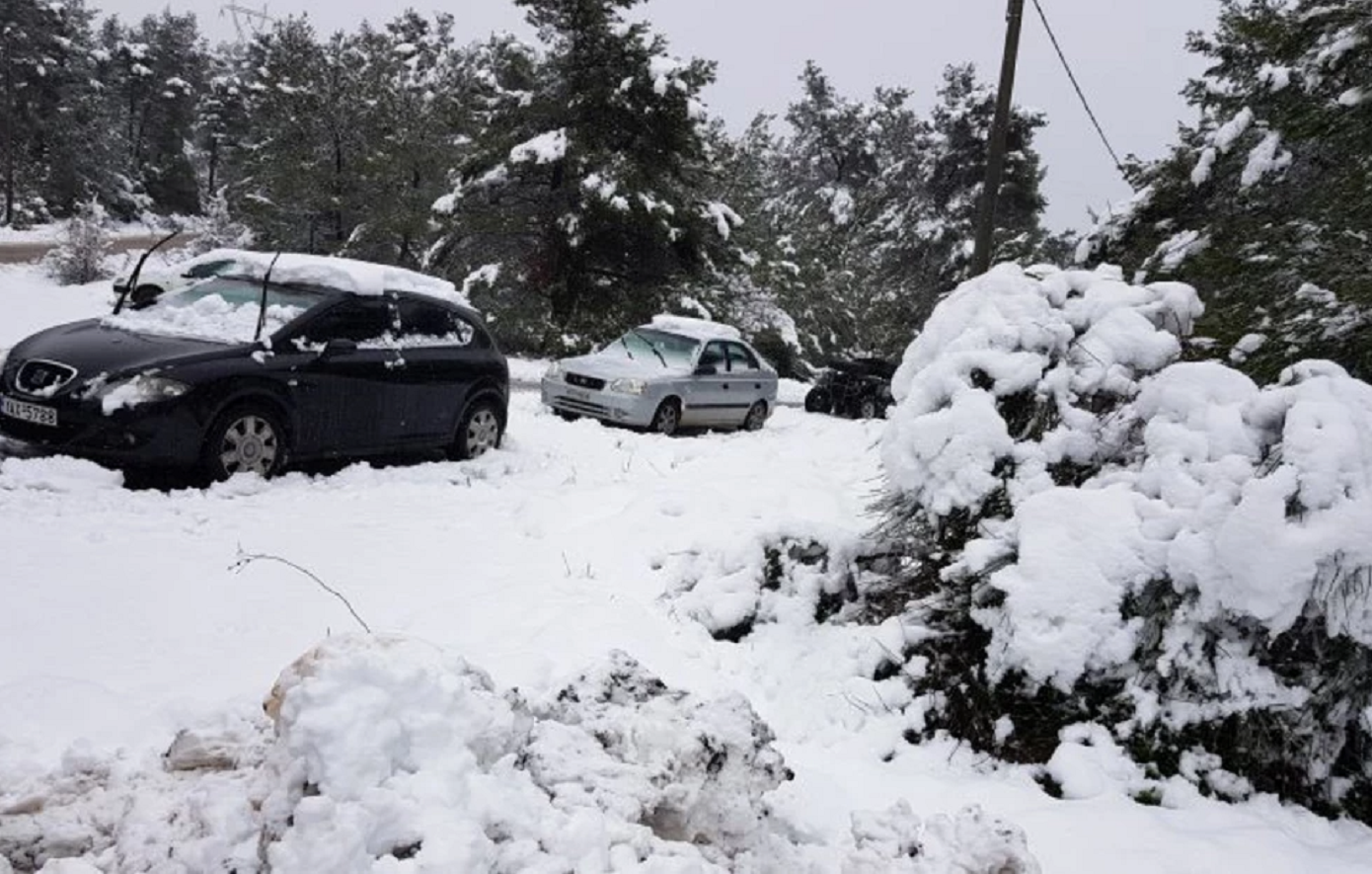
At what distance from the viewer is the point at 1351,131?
6258mm

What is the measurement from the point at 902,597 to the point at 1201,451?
5.13 ft

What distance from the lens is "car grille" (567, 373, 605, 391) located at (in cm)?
1198

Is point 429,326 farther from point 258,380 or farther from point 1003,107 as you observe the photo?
point 1003,107

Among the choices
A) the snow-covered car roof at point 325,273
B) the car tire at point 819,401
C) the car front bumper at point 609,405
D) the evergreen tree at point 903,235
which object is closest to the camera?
the snow-covered car roof at point 325,273

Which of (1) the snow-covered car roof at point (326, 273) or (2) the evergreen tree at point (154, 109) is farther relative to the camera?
(2) the evergreen tree at point (154, 109)

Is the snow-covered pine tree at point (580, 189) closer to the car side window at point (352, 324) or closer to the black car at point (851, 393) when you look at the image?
the black car at point (851, 393)

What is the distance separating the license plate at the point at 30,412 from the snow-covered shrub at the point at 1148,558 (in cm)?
524

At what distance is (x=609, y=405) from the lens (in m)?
11.8

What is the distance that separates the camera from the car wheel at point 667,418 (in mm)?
12125

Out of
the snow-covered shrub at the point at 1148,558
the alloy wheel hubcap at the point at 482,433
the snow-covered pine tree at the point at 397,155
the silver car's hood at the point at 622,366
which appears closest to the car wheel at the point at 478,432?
the alloy wheel hubcap at the point at 482,433

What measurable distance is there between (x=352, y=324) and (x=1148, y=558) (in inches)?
243

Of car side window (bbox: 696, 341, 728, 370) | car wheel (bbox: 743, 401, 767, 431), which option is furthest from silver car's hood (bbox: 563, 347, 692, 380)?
car wheel (bbox: 743, 401, 767, 431)

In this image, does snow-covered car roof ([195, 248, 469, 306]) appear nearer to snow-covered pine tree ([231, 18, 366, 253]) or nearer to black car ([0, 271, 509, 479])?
black car ([0, 271, 509, 479])

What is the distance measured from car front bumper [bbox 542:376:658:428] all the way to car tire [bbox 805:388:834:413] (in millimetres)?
7091
